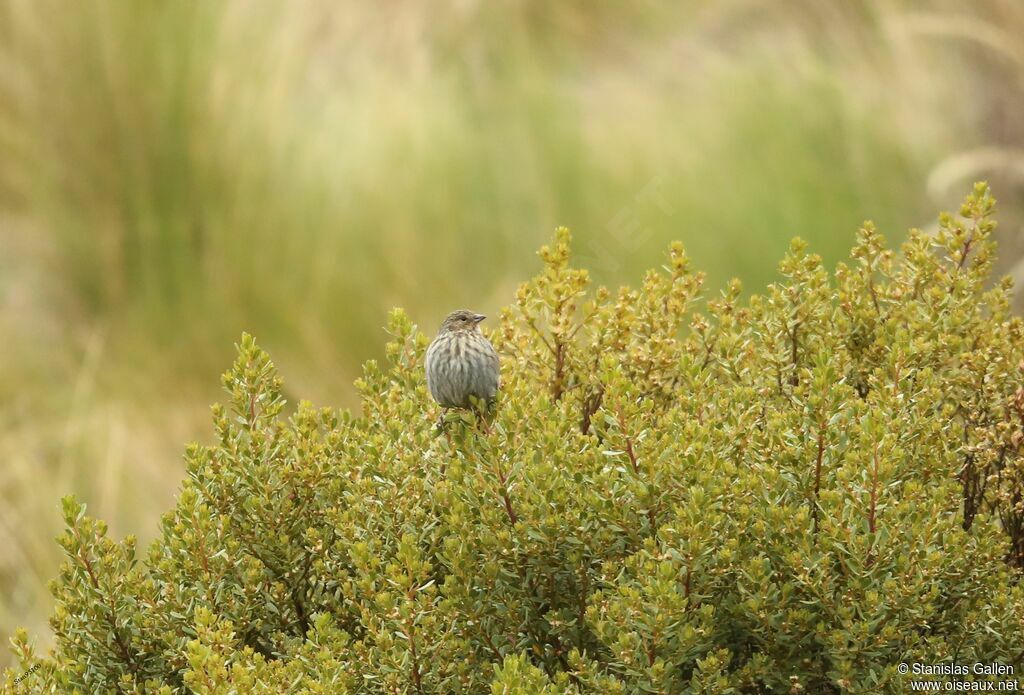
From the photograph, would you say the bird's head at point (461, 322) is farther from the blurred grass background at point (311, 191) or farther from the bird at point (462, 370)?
the blurred grass background at point (311, 191)

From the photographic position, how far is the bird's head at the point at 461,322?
313 centimetres

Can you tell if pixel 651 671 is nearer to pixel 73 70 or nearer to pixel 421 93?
pixel 73 70

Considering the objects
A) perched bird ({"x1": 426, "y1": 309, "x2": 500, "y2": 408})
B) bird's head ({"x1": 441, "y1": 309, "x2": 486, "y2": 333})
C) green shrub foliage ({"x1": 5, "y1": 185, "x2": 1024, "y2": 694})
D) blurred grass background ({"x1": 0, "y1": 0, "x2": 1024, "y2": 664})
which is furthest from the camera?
blurred grass background ({"x1": 0, "y1": 0, "x2": 1024, "y2": 664})

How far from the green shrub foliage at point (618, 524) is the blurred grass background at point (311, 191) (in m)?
3.05

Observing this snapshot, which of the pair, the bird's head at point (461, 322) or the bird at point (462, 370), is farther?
the bird's head at point (461, 322)

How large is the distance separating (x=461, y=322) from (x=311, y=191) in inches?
173

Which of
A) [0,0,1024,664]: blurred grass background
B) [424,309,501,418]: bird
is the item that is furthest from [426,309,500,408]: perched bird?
[0,0,1024,664]: blurred grass background

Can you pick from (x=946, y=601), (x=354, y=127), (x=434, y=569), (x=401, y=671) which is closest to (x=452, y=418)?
(x=434, y=569)

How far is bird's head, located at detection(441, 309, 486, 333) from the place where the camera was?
313 cm

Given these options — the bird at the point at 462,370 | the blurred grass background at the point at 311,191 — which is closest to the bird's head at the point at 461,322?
the bird at the point at 462,370

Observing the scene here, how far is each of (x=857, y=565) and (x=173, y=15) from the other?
19.0 ft

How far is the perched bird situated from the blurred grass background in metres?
3.14

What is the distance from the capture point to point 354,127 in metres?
8.52

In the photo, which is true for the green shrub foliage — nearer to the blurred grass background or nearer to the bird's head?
the bird's head
